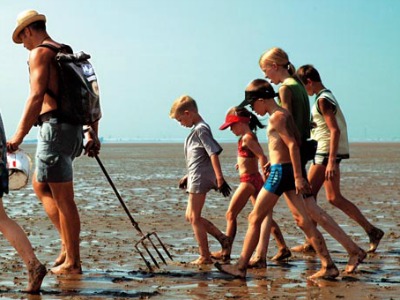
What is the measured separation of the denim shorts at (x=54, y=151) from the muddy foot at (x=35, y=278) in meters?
0.93

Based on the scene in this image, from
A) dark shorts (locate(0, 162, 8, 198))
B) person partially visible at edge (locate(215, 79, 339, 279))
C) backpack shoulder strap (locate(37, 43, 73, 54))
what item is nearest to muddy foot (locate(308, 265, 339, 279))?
person partially visible at edge (locate(215, 79, 339, 279))

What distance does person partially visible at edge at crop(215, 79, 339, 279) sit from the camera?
6.34 m

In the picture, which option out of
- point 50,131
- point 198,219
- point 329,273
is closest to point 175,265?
point 198,219

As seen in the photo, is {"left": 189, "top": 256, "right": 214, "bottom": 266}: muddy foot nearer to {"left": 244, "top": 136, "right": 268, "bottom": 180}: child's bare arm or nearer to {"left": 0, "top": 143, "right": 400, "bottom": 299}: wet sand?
{"left": 0, "top": 143, "right": 400, "bottom": 299}: wet sand

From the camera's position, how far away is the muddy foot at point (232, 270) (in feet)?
21.1

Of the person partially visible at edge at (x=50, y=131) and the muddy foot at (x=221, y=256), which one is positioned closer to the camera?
the person partially visible at edge at (x=50, y=131)

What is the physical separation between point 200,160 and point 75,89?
149cm

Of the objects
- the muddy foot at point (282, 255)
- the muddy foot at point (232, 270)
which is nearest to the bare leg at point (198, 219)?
the muddy foot at point (282, 255)

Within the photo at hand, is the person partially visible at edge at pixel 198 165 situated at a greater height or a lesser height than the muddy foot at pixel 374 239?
greater

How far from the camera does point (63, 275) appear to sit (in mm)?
6574

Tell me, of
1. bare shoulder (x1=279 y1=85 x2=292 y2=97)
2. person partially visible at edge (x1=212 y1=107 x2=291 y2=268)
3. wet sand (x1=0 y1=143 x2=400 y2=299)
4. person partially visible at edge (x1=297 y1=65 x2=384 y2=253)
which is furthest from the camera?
person partially visible at edge (x1=297 y1=65 x2=384 y2=253)

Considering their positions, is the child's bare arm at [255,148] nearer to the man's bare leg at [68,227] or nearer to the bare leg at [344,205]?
the bare leg at [344,205]

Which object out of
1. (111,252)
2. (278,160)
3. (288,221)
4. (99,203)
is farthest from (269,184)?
A: (99,203)

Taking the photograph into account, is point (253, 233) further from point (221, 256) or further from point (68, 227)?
point (68, 227)
